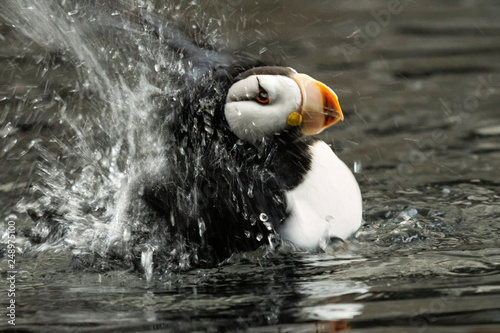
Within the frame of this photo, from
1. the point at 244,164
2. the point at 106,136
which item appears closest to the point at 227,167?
the point at 244,164

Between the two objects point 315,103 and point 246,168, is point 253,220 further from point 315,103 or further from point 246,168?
point 315,103

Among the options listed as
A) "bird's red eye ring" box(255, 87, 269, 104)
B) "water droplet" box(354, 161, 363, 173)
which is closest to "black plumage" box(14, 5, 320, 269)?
"bird's red eye ring" box(255, 87, 269, 104)

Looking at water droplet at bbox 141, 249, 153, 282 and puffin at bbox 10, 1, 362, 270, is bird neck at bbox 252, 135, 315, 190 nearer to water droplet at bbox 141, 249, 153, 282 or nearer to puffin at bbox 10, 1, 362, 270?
puffin at bbox 10, 1, 362, 270

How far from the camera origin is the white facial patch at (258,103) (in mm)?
3631

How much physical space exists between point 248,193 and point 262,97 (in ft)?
1.36

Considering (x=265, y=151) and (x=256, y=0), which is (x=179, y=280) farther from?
(x=256, y=0)

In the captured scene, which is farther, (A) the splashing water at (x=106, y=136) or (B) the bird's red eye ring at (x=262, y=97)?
(A) the splashing water at (x=106, y=136)

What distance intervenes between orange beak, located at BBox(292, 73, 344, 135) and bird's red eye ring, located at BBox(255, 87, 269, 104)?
0.14 m

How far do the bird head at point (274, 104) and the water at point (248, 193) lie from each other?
155 mm

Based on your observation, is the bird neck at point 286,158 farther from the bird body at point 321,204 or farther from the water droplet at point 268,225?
the water droplet at point 268,225

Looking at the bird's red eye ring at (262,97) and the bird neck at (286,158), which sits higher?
the bird's red eye ring at (262,97)

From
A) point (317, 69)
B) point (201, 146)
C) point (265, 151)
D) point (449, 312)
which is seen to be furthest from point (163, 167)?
point (317, 69)

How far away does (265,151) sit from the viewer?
3723mm

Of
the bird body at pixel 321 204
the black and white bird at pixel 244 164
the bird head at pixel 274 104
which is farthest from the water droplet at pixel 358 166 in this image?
the bird head at pixel 274 104
